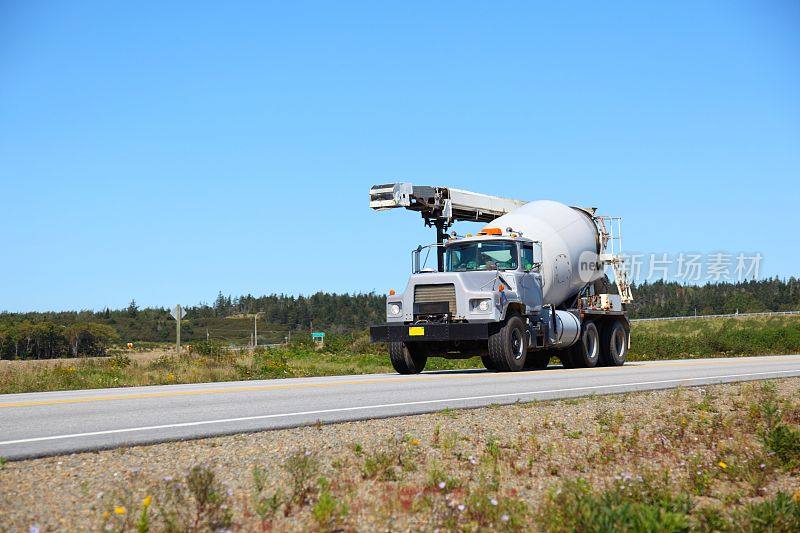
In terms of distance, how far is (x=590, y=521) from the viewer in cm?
518

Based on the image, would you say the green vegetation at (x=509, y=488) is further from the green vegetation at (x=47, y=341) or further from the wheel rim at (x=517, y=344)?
the green vegetation at (x=47, y=341)

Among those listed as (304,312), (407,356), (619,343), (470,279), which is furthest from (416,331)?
(304,312)

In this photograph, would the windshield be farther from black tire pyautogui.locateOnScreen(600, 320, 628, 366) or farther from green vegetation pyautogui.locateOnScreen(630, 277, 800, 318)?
green vegetation pyautogui.locateOnScreen(630, 277, 800, 318)

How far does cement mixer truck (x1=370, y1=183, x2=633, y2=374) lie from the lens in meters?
18.2

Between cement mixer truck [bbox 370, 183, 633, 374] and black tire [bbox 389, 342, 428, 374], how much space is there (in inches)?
0.9

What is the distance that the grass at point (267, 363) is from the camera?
17.9 metres

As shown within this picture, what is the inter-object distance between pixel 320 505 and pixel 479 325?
12514 millimetres

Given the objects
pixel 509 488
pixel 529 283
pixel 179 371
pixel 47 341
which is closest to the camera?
pixel 509 488

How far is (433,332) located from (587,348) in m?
6.62

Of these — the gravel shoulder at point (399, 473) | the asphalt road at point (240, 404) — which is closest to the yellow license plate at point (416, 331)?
the asphalt road at point (240, 404)

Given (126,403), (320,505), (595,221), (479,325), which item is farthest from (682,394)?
(595,221)

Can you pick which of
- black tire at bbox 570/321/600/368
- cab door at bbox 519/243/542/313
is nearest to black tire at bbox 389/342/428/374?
cab door at bbox 519/243/542/313

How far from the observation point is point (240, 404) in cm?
1099

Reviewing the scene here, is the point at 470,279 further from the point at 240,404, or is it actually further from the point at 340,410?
the point at 340,410
